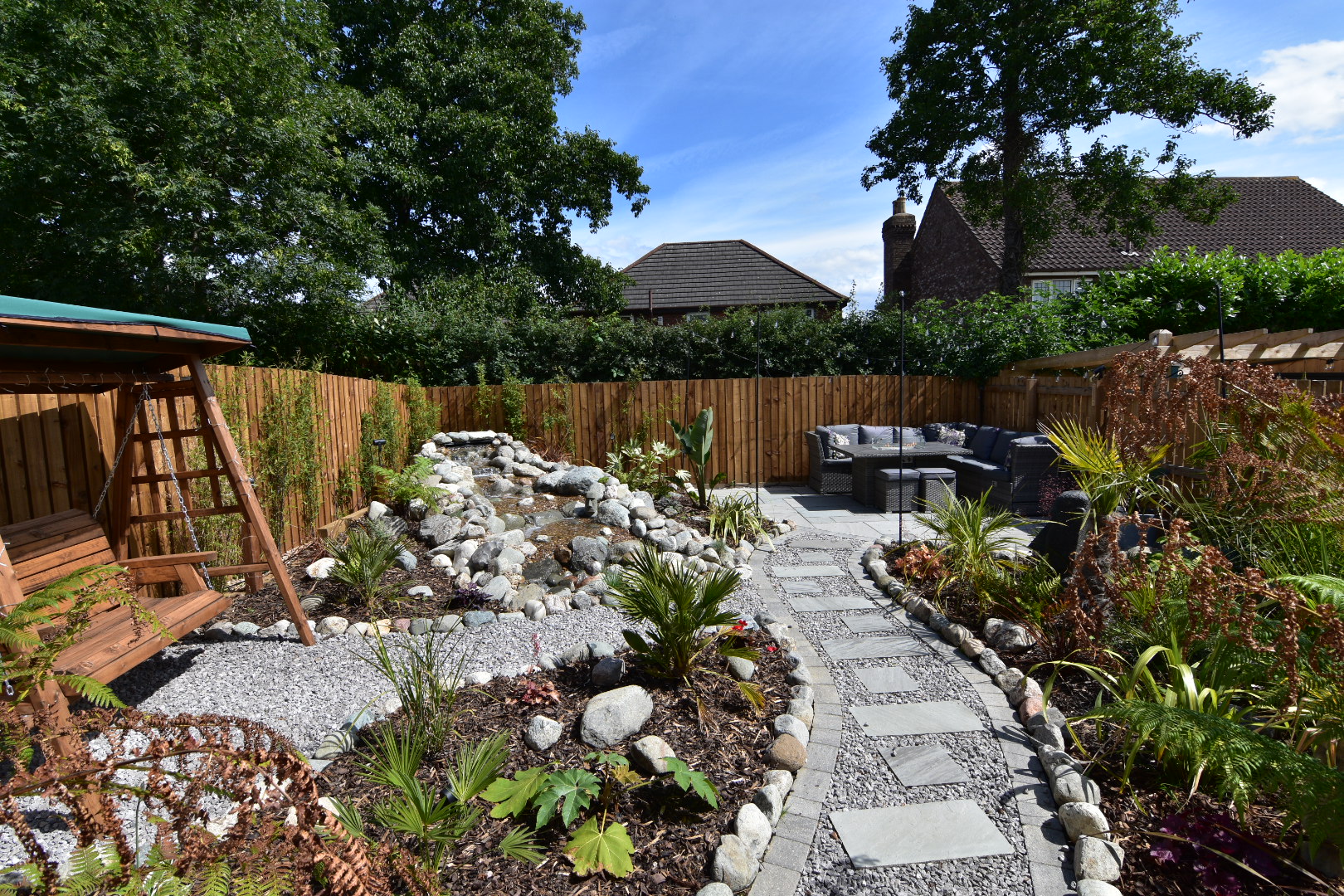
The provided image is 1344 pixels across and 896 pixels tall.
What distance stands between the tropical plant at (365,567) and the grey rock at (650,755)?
8.36ft

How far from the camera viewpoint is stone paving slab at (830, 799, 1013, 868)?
2.26 meters

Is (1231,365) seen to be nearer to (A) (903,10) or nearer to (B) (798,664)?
(B) (798,664)

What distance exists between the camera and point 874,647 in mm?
4051

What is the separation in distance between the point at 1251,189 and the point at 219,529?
2414 centimetres

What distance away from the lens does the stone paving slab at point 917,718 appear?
10.0ft

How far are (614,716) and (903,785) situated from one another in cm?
119

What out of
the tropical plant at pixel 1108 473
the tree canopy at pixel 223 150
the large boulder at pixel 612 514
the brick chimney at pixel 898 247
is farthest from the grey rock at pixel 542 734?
the brick chimney at pixel 898 247

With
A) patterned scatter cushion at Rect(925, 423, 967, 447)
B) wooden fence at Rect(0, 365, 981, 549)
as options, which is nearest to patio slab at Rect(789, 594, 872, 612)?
wooden fence at Rect(0, 365, 981, 549)

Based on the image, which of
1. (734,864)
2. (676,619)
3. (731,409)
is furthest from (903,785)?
(731,409)

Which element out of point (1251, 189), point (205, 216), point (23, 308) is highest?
point (1251, 189)

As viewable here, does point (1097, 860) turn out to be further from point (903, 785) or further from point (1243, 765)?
point (903, 785)

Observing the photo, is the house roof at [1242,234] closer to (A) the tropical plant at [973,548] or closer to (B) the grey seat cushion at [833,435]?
(B) the grey seat cushion at [833,435]

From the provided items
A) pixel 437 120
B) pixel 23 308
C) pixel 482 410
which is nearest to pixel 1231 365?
pixel 23 308

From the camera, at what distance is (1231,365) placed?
3.61 m
